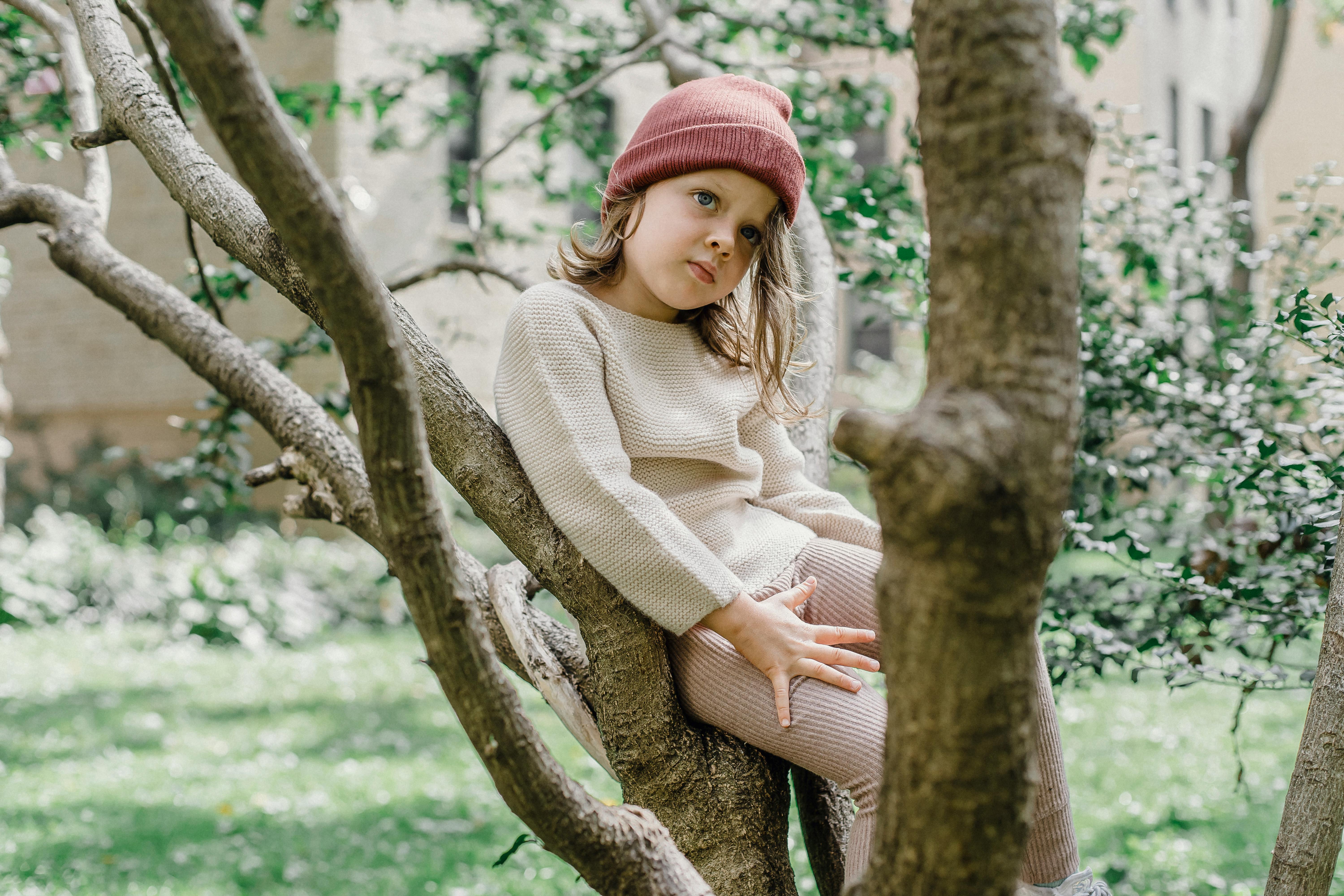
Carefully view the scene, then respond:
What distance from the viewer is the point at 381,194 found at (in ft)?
31.2

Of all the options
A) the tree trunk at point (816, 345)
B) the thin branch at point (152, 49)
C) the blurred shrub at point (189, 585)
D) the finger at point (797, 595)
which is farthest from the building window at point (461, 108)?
the blurred shrub at point (189, 585)

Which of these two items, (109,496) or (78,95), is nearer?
(78,95)

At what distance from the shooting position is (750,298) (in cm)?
210

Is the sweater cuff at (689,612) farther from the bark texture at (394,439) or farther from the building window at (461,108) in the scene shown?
the building window at (461,108)

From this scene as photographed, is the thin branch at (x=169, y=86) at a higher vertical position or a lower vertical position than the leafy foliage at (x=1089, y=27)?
lower

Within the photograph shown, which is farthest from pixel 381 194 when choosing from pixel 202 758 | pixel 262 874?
pixel 262 874

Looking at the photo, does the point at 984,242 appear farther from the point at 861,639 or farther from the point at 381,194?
the point at 381,194

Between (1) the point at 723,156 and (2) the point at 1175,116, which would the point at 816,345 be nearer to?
(1) the point at 723,156

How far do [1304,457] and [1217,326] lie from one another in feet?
2.76

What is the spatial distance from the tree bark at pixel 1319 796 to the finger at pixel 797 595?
2.52 feet

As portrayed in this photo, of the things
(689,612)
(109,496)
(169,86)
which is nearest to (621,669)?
(689,612)

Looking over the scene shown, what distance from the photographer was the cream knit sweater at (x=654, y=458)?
158 centimetres

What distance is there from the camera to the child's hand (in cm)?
161

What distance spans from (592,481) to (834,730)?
20.1 inches
